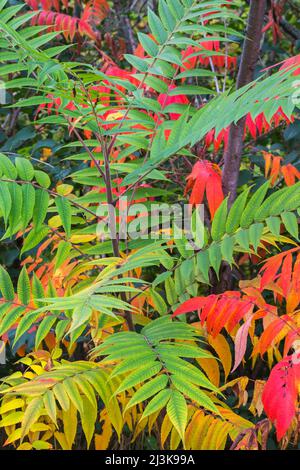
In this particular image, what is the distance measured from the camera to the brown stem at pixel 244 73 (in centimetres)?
201

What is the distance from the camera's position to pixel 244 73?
2062mm

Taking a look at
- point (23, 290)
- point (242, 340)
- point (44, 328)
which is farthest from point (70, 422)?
point (242, 340)

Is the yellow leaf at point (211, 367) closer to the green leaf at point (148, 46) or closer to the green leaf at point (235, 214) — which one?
the green leaf at point (235, 214)

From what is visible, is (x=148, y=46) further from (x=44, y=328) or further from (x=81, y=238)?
(x=44, y=328)

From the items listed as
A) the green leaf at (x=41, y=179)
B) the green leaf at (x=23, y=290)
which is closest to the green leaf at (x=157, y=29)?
the green leaf at (x=41, y=179)

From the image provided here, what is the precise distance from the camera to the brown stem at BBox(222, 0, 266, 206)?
2.01 metres

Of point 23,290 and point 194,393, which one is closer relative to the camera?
point 194,393

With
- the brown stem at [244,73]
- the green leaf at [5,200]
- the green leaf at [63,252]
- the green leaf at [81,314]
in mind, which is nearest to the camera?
the green leaf at [81,314]

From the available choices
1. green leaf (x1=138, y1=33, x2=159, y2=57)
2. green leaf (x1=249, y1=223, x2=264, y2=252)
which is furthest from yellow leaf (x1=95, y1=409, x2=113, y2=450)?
green leaf (x1=138, y1=33, x2=159, y2=57)

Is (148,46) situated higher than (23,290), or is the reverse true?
(148,46)

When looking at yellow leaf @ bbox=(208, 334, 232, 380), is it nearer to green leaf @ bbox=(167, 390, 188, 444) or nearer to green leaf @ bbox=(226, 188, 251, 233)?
green leaf @ bbox=(226, 188, 251, 233)

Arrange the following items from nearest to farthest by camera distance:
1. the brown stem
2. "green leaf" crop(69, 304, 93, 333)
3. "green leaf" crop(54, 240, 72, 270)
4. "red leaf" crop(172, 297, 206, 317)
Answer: "green leaf" crop(69, 304, 93, 333)
"red leaf" crop(172, 297, 206, 317)
"green leaf" crop(54, 240, 72, 270)
the brown stem

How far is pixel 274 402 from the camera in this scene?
1.41 meters

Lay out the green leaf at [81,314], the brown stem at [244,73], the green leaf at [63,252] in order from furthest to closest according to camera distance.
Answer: the brown stem at [244,73], the green leaf at [63,252], the green leaf at [81,314]
